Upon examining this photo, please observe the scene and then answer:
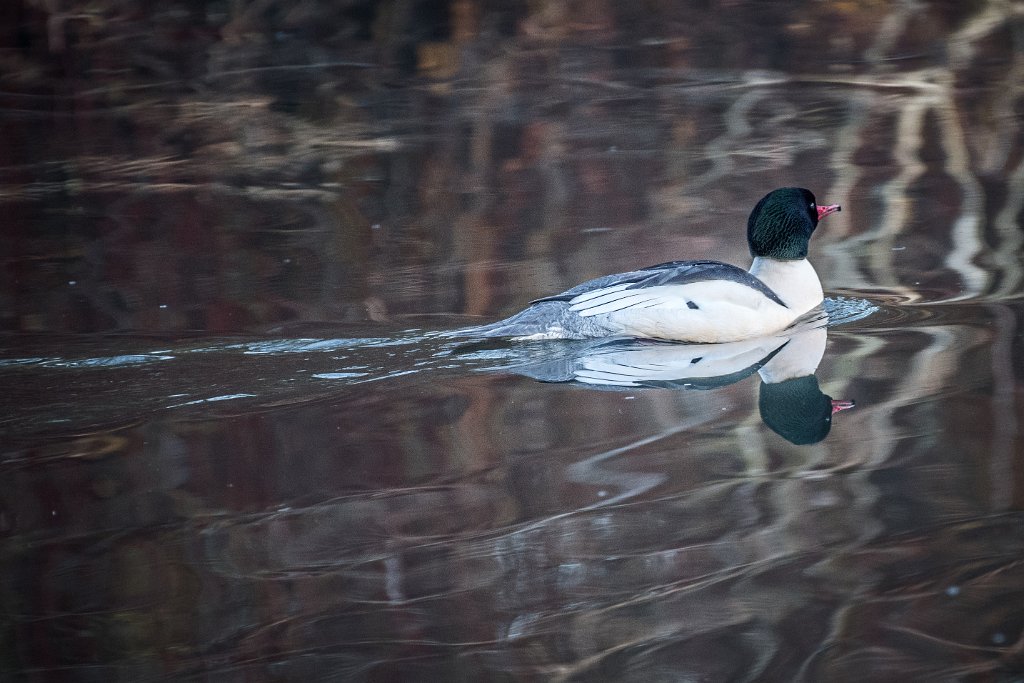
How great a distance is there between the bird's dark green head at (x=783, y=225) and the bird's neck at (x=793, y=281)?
47 millimetres

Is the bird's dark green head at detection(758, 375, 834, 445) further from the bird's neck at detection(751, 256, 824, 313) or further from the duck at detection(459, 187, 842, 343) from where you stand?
the bird's neck at detection(751, 256, 824, 313)

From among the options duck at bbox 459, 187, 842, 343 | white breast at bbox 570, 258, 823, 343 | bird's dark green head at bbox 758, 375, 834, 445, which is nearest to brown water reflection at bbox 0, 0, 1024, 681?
bird's dark green head at bbox 758, 375, 834, 445

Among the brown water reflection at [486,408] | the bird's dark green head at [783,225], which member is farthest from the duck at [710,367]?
the bird's dark green head at [783,225]

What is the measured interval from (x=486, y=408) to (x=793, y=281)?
7.41 ft

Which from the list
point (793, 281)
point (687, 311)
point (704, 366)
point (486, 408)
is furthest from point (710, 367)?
point (486, 408)

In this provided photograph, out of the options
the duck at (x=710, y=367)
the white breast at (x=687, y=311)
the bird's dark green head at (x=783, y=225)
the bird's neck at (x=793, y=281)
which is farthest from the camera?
the bird's dark green head at (x=783, y=225)

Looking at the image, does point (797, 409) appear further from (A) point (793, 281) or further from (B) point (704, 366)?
(A) point (793, 281)

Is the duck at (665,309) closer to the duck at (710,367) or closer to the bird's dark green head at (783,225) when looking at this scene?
the duck at (710,367)

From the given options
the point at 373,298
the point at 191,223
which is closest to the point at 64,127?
the point at 191,223

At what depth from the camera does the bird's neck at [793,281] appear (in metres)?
7.48

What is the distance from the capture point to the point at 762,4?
61.4 ft

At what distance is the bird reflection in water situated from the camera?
6051 mm

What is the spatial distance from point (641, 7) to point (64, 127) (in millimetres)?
8741

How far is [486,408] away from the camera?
621 cm
